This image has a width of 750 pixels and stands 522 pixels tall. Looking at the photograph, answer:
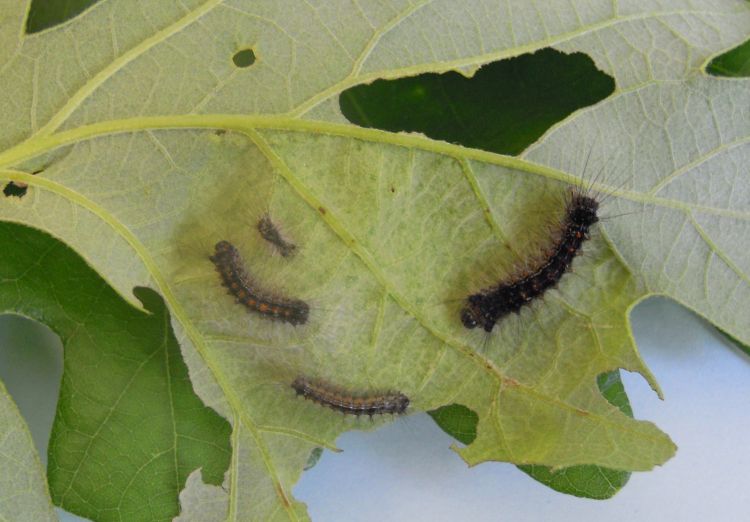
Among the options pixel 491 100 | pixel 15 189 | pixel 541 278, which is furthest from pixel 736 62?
pixel 15 189

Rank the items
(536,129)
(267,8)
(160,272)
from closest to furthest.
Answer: (267,8)
(160,272)
(536,129)

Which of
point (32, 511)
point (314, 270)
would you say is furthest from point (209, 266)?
point (32, 511)

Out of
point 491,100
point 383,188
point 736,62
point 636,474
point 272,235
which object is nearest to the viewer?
point 383,188

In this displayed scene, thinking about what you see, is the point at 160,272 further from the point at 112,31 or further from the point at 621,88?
the point at 621,88

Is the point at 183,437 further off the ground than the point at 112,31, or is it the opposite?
the point at 112,31

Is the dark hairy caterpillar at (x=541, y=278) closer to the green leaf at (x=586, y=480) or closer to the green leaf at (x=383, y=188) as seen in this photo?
the green leaf at (x=383, y=188)


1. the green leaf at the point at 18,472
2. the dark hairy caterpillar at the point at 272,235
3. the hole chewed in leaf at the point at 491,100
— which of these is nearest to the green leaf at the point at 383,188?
the dark hairy caterpillar at the point at 272,235

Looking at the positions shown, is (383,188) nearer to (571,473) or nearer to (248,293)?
(248,293)

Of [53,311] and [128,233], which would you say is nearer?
[128,233]
